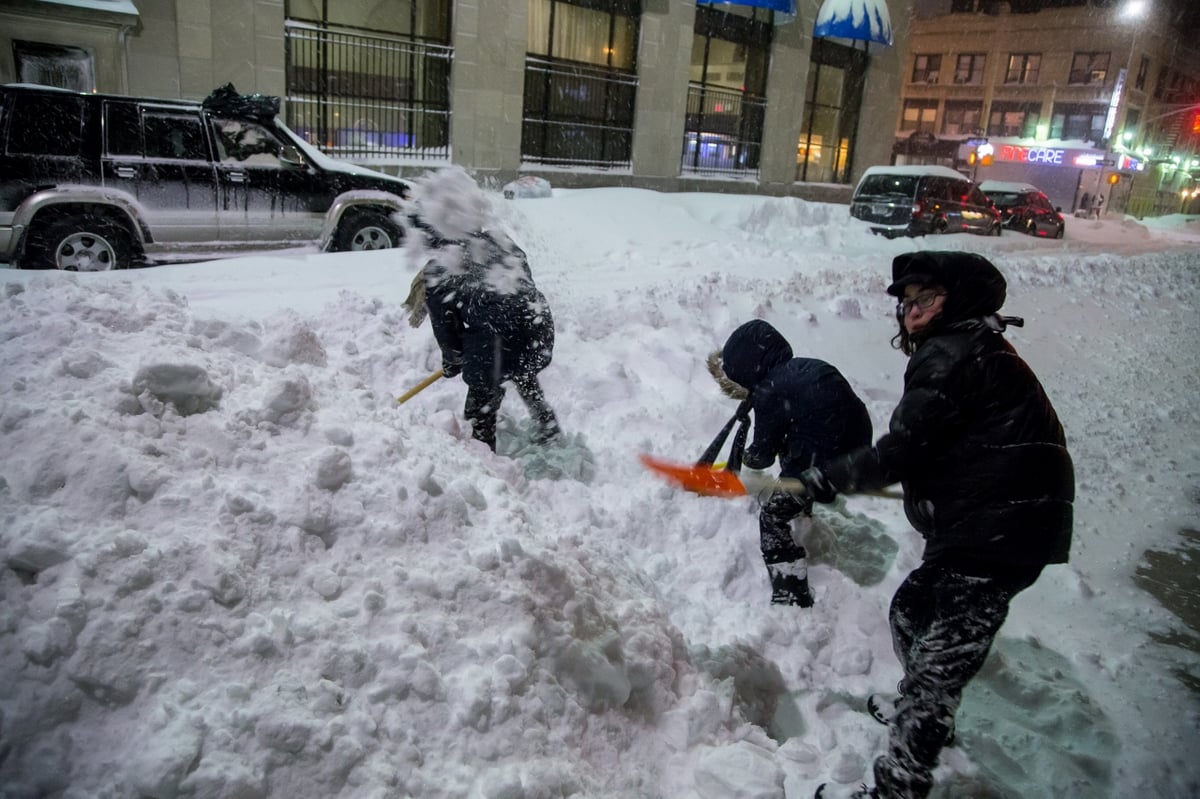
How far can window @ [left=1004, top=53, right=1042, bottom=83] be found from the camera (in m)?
46.7

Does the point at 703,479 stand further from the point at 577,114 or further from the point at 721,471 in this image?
the point at 577,114

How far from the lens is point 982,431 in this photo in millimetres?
2352

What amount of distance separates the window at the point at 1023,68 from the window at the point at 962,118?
2.25 meters

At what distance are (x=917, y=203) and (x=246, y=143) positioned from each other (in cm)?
1289

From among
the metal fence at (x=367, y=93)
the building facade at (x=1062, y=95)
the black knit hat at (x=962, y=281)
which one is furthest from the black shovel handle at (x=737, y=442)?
the building facade at (x=1062, y=95)

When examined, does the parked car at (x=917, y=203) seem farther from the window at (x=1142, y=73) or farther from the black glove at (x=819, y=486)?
the window at (x=1142, y=73)

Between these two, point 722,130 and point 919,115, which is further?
point 919,115

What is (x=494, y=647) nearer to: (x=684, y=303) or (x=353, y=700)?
(x=353, y=700)

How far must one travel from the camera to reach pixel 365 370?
5199 millimetres

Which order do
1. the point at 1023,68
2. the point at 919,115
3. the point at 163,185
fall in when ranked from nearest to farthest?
the point at 163,185, the point at 1023,68, the point at 919,115

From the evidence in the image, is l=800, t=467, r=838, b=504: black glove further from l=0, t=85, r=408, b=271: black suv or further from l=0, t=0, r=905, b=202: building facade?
l=0, t=0, r=905, b=202: building facade

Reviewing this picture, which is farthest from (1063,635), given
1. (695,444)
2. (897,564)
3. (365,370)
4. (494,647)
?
(365,370)

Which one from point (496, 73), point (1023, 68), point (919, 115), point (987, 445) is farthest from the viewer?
point (919, 115)

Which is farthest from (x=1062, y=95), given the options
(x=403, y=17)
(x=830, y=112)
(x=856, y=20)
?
(x=403, y=17)
